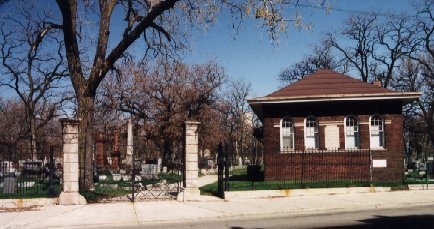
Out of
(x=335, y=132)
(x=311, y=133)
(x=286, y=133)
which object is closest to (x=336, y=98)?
(x=335, y=132)

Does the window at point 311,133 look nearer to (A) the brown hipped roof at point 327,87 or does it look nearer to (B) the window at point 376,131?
(A) the brown hipped roof at point 327,87

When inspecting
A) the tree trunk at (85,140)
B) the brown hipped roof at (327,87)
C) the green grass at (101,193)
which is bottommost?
the green grass at (101,193)

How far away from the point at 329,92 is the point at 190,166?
11.4 m

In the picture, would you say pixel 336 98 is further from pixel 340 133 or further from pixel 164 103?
pixel 164 103

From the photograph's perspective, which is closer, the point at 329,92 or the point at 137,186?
the point at 137,186

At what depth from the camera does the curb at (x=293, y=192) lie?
16969mm

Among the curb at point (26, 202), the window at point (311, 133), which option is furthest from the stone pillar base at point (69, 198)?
the window at point (311, 133)

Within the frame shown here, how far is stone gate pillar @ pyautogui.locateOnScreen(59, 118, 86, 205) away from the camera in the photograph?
15359 mm

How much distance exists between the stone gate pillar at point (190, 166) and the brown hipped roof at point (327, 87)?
29.3 ft

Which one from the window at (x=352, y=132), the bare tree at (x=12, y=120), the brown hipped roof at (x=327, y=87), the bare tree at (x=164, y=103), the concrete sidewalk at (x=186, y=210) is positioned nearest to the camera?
the concrete sidewalk at (x=186, y=210)

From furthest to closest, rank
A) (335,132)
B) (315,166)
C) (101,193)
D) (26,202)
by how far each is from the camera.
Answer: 1. (335,132)
2. (315,166)
3. (101,193)
4. (26,202)

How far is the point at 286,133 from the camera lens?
78.8ft

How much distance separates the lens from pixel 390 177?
23.2 m

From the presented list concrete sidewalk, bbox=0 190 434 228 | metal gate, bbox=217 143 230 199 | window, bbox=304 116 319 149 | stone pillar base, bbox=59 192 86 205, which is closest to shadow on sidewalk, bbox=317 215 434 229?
concrete sidewalk, bbox=0 190 434 228
